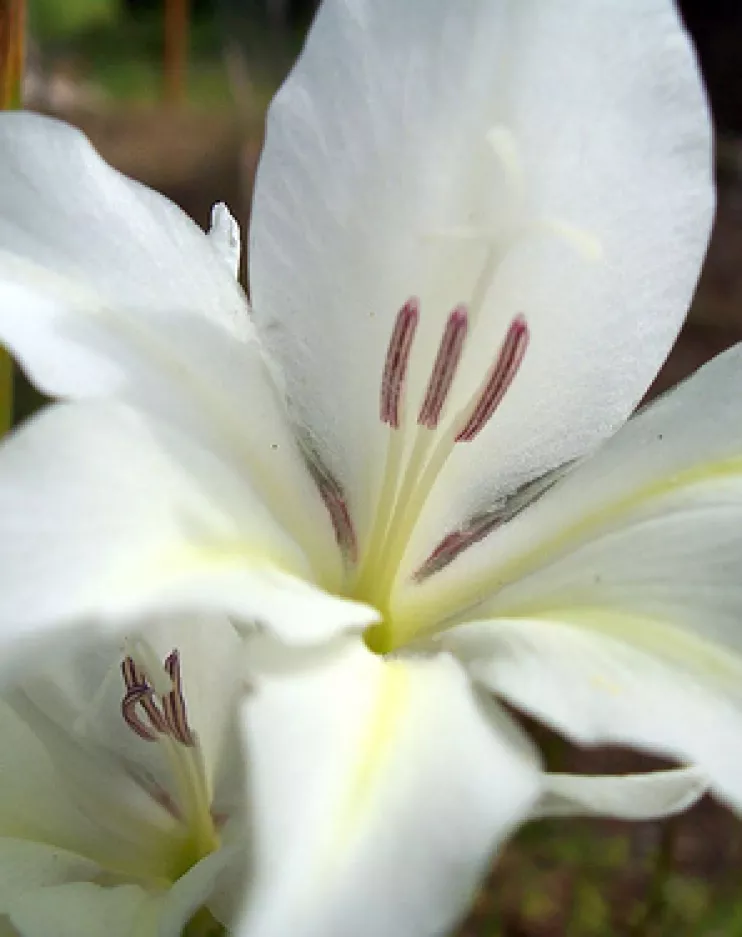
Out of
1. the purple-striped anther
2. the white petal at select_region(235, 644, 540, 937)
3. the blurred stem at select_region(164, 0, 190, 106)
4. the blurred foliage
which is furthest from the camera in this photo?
the blurred foliage

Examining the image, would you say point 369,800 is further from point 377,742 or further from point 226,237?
point 226,237

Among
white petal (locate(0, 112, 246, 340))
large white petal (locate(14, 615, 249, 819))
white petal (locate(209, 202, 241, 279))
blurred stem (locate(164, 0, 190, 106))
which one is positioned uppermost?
white petal (locate(0, 112, 246, 340))

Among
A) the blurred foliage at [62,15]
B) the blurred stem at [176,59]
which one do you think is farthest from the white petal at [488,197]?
the blurred foliage at [62,15]

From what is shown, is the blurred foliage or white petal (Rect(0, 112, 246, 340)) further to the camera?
the blurred foliage

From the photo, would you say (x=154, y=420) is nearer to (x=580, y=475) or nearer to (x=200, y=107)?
(x=580, y=475)

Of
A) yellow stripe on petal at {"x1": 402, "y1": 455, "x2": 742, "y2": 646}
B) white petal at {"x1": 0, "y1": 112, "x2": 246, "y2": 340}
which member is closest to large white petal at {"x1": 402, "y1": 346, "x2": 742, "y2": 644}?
yellow stripe on petal at {"x1": 402, "y1": 455, "x2": 742, "y2": 646}

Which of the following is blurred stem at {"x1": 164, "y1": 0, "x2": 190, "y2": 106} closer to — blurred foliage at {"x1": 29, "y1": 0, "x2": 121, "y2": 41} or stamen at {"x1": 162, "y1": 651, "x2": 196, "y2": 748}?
blurred foliage at {"x1": 29, "y1": 0, "x2": 121, "y2": 41}

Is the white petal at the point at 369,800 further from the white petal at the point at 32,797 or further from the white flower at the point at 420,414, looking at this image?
the white petal at the point at 32,797

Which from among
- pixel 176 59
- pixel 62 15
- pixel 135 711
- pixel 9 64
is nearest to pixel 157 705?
pixel 135 711
